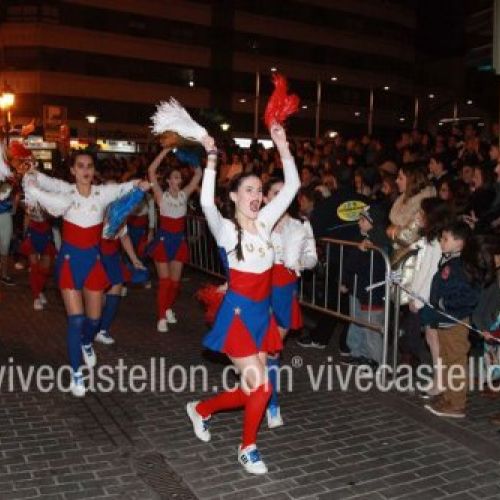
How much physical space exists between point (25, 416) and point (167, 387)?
1290 millimetres

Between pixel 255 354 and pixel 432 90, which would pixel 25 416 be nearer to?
pixel 255 354

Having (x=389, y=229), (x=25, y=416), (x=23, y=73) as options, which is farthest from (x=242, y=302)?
(x=23, y=73)

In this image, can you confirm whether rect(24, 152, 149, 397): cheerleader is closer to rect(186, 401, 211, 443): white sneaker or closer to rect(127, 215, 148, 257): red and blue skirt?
rect(186, 401, 211, 443): white sneaker

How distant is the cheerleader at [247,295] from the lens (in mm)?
4422

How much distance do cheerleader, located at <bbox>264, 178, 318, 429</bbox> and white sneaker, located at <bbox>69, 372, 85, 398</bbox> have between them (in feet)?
5.59

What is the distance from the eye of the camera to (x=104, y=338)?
773 cm

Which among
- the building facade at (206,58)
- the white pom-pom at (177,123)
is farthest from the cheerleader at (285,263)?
the building facade at (206,58)

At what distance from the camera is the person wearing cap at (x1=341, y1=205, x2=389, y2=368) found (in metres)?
6.81

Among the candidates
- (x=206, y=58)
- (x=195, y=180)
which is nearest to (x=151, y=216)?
(x=195, y=180)

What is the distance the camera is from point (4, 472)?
4.43 meters

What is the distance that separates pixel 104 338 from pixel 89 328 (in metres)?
1.13

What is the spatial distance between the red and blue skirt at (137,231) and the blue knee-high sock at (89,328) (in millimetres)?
4710

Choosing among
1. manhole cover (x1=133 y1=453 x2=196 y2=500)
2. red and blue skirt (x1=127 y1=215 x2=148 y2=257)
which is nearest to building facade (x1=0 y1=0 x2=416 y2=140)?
red and blue skirt (x1=127 y1=215 x2=148 y2=257)

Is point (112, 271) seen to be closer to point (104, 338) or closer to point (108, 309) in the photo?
point (108, 309)
